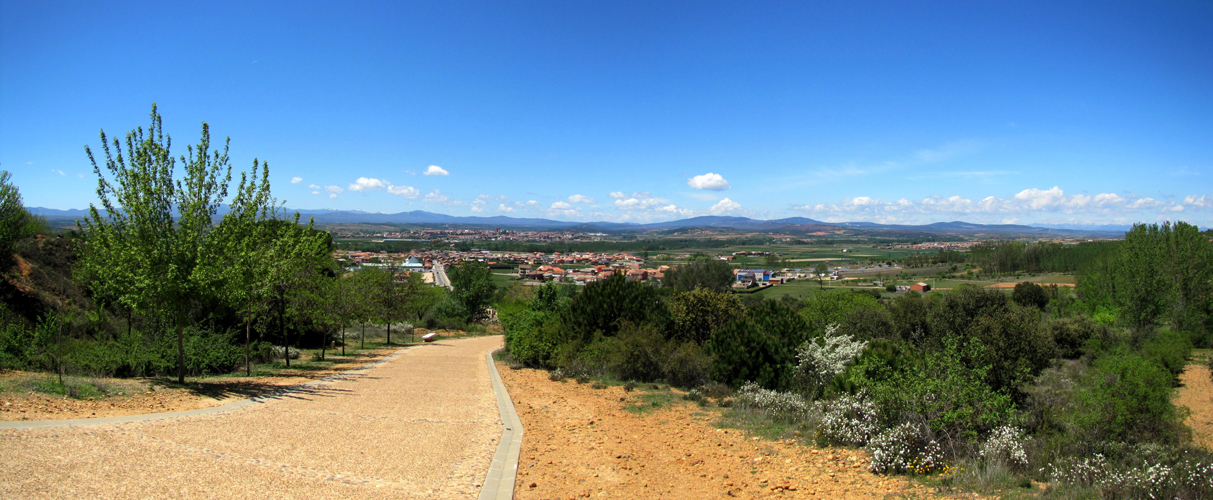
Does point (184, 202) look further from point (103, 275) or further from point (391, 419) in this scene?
point (391, 419)

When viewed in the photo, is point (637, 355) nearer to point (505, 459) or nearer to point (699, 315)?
point (699, 315)

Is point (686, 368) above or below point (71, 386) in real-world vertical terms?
below

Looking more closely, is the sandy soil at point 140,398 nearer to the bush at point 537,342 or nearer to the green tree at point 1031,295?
the bush at point 537,342

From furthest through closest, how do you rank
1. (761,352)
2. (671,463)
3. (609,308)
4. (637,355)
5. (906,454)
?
(609,308) < (637,355) < (761,352) < (671,463) < (906,454)

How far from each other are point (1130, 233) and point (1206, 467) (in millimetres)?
39516

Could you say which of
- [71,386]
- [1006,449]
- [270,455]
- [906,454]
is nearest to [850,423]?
[906,454]

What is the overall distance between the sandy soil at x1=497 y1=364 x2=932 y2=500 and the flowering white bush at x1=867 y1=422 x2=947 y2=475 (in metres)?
0.22

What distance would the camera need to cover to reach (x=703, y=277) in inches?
2982

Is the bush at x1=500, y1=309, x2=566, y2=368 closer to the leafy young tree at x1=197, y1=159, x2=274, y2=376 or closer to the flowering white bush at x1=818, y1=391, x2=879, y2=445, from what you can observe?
the leafy young tree at x1=197, y1=159, x2=274, y2=376

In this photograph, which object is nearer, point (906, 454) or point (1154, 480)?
point (1154, 480)

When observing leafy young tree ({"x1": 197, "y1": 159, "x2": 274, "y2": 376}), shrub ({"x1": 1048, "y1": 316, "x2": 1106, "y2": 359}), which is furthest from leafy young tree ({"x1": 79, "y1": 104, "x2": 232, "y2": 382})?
shrub ({"x1": 1048, "y1": 316, "x2": 1106, "y2": 359})

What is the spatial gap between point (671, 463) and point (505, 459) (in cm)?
232

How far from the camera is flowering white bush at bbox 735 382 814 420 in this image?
1033 centimetres

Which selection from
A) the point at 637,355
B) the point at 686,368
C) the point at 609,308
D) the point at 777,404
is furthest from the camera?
the point at 609,308
